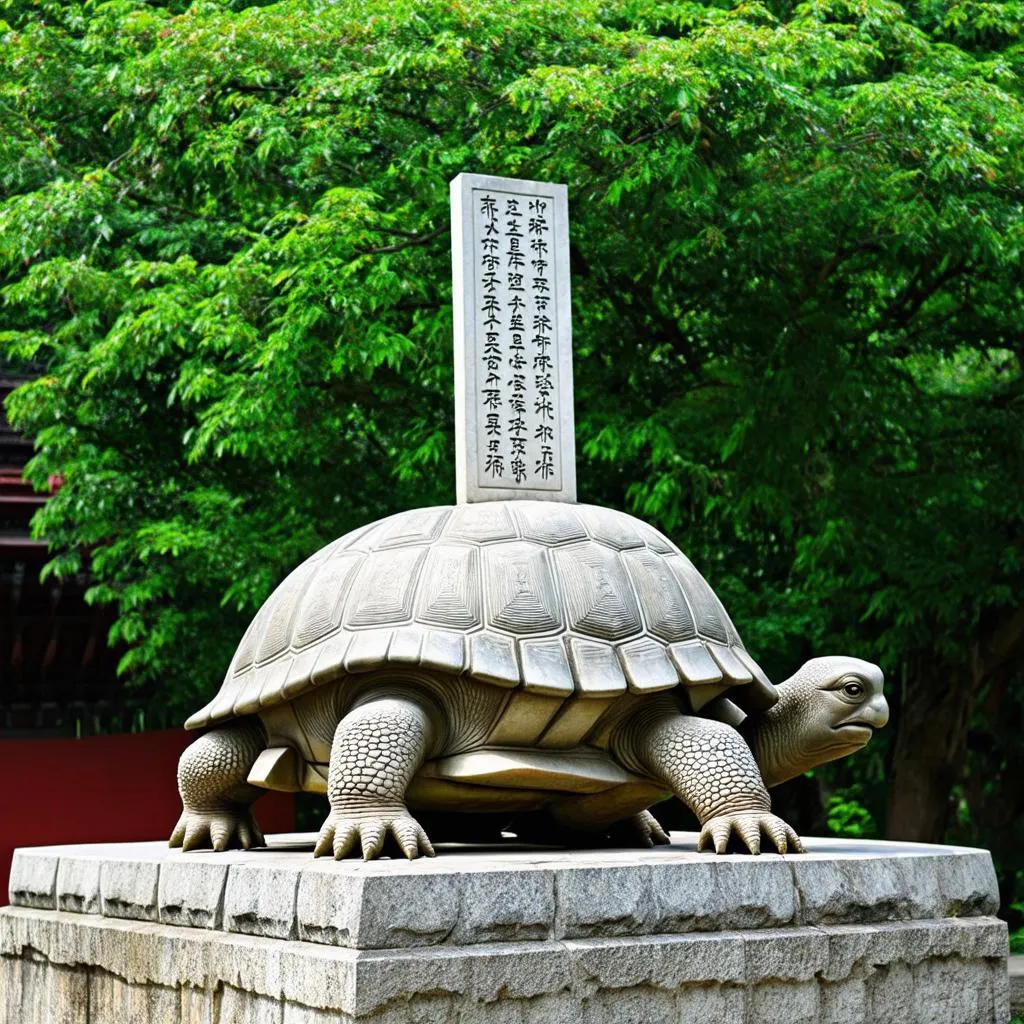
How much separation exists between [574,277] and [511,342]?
3883mm

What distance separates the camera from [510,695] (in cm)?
457

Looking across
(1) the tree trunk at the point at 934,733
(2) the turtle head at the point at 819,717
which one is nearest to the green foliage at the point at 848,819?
(1) the tree trunk at the point at 934,733

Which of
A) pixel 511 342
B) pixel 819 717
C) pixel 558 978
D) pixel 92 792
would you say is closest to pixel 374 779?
pixel 558 978

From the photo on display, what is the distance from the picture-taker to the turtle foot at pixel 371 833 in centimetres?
427

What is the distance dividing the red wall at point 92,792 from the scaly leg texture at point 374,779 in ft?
20.8

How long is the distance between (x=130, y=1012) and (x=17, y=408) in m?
5.78

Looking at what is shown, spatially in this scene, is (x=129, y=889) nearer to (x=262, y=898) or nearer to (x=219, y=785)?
(x=219, y=785)

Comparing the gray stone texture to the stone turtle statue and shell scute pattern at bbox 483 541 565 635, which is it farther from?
shell scute pattern at bbox 483 541 565 635

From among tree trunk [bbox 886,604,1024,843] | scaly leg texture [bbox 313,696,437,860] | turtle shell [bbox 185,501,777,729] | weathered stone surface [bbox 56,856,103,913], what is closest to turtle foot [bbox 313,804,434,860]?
scaly leg texture [bbox 313,696,437,860]

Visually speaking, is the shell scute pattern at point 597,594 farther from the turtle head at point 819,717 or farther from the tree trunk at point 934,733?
the tree trunk at point 934,733

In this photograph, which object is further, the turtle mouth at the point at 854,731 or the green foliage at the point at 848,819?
the green foliage at the point at 848,819

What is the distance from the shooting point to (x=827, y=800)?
13.7 meters

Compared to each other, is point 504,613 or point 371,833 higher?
point 504,613

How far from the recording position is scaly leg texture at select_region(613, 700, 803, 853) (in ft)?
14.8
